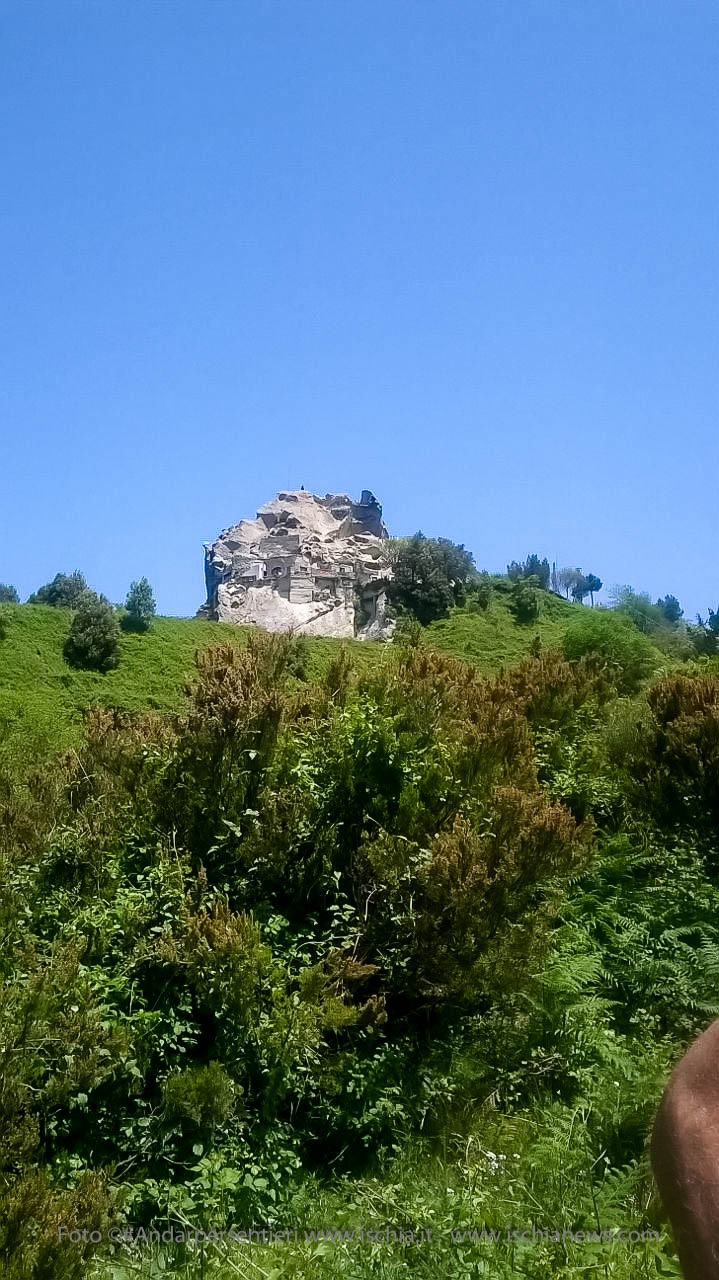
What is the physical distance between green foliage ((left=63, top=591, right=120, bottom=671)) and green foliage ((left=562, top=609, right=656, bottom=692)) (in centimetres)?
1164

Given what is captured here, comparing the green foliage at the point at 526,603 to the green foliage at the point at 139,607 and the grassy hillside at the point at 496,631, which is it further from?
the green foliage at the point at 139,607

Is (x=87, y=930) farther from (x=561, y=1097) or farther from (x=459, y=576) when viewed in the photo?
(x=459, y=576)

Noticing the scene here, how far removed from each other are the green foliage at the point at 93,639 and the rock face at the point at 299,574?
13.8 meters

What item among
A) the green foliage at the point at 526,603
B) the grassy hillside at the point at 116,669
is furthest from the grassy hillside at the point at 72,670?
the green foliage at the point at 526,603

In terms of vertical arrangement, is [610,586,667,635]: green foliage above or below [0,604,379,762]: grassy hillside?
above

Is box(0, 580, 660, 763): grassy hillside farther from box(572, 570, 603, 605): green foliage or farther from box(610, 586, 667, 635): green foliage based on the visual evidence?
box(572, 570, 603, 605): green foliage

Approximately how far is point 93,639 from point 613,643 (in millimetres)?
13024

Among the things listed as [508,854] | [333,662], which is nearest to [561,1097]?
[508,854]

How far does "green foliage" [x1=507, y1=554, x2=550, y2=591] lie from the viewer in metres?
39.5

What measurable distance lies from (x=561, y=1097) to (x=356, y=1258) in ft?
6.52

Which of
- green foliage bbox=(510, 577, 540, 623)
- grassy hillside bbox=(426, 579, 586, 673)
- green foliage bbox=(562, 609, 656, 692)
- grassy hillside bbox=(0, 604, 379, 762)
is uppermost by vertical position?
green foliage bbox=(510, 577, 540, 623)

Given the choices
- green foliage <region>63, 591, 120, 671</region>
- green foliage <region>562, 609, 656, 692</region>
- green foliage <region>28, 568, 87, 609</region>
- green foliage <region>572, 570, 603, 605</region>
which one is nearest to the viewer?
green foliage <region>562, 609, 656, 692</region>

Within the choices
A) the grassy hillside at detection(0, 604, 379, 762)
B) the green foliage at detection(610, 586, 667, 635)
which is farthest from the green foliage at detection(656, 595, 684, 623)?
the grassy hillside at detection(0, 604, 379, 762)

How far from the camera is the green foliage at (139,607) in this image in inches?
1062
